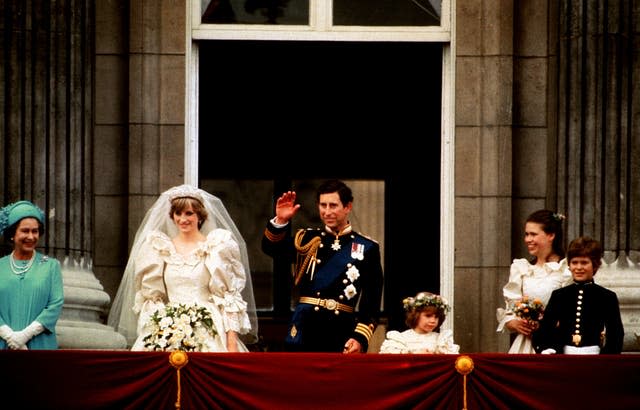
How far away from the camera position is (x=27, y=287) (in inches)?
490

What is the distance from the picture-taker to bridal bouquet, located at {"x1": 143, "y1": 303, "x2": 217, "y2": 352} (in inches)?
485

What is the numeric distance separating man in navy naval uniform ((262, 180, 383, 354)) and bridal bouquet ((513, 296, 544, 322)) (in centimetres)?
115

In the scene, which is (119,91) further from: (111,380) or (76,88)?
(111,380)

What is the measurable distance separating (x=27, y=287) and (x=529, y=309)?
3.85m

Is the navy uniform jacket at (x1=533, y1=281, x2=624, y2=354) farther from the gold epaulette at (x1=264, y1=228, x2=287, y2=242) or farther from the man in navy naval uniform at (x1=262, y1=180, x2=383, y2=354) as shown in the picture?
the gold epaulette at (x1=264, y1=228, x2=287, y2=242)

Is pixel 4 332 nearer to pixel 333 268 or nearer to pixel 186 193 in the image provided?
pixel 186 193

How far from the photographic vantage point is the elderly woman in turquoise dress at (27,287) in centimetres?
1231

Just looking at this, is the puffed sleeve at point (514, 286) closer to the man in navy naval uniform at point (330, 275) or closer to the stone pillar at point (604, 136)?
the man in navy naval uniform at point (330, 275)

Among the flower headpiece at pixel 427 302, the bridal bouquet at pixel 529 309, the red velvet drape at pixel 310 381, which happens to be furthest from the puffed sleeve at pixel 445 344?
the red velvet drape at pixel 310 381

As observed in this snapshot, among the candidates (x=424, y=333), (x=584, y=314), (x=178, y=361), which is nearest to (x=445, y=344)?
(x=424, y=333)

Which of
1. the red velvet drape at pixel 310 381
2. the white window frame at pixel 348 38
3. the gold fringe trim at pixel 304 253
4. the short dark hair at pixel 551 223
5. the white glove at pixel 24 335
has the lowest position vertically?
the red velvet drape at pixel 310 381

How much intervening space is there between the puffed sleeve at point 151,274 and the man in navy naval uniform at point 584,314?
306 cm

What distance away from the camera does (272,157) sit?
20.6m

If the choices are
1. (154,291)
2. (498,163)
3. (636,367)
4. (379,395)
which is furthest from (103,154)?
(636,367)
